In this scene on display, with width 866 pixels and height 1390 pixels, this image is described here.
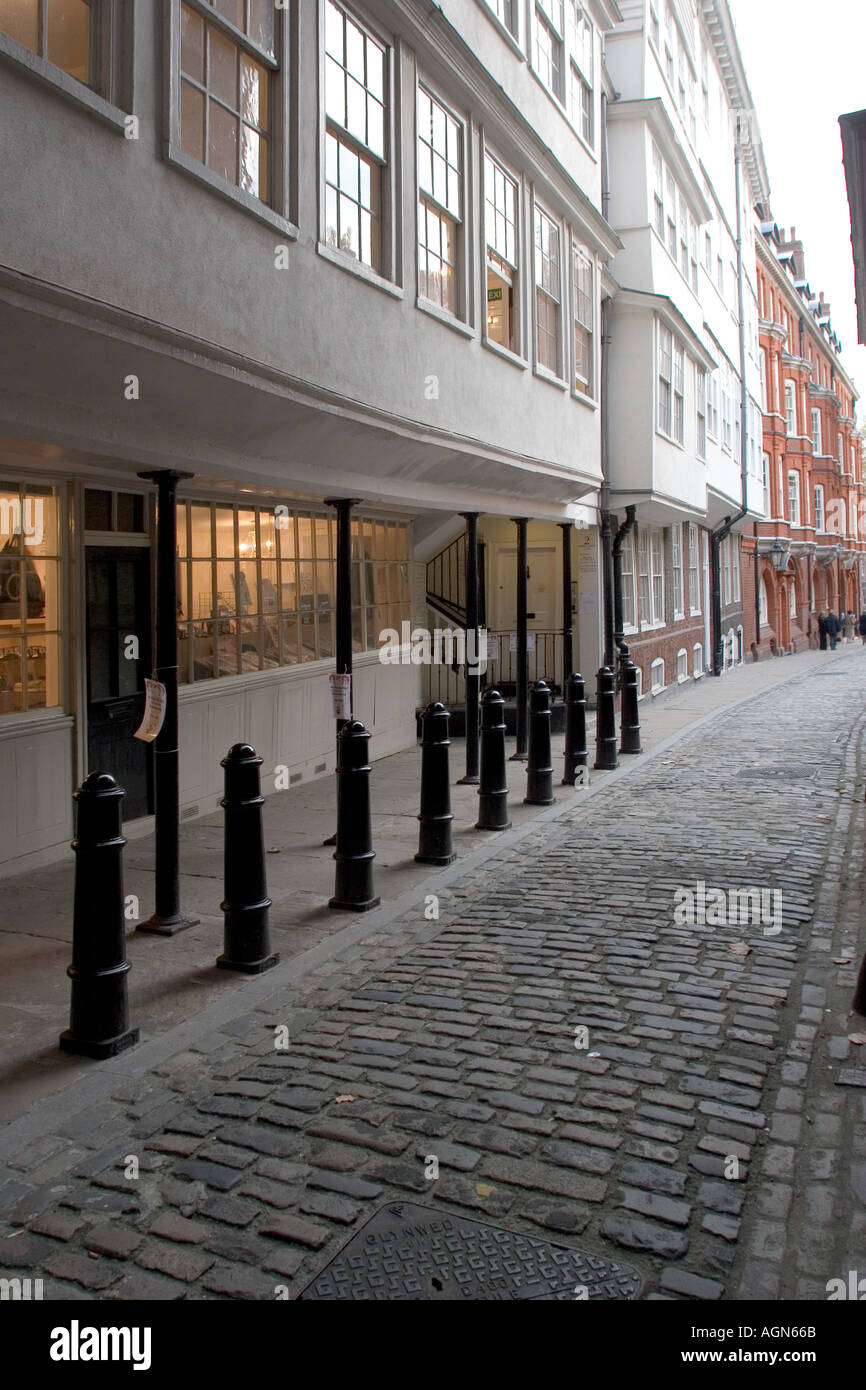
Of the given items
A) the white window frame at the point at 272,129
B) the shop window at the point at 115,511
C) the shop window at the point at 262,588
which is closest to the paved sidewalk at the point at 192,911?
the shop window at the point at 262,588

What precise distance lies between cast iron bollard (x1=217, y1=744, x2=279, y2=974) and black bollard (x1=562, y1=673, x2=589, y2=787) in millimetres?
6121

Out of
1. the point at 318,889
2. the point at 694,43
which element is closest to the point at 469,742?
the point at 318,889

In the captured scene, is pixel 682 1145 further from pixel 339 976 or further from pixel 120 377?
pixel 120 377

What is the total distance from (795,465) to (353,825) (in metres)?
44.6

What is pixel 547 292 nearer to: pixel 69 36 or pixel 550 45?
pixel 550 45

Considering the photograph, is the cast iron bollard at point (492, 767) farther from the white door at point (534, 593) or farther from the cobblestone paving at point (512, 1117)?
the white door at point (534, 593)

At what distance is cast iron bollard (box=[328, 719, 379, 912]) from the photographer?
658cm

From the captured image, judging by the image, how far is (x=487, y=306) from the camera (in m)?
10.7

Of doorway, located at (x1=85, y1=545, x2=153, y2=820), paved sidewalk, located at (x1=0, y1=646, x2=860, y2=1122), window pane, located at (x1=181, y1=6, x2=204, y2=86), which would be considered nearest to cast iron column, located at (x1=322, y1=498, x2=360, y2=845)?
paved sidewalk, located at (x1=0, y1=646, x2=860, y2=1122)

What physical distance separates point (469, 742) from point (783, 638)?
3466 centimetres

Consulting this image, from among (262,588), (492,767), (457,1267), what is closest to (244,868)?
(457,1267)

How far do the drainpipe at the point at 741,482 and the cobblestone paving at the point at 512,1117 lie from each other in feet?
74.9

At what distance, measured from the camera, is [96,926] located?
14.8 ft

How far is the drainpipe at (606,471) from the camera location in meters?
16.9
